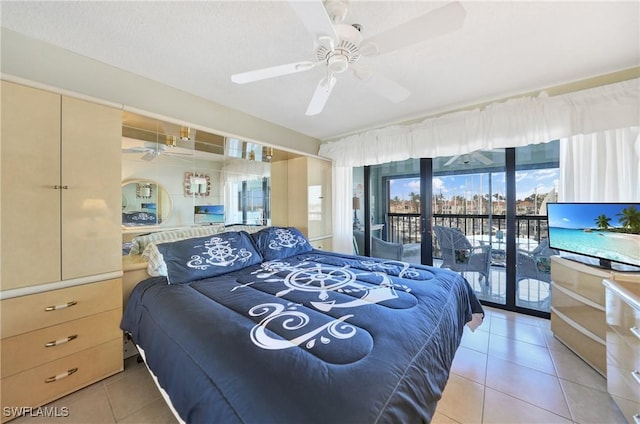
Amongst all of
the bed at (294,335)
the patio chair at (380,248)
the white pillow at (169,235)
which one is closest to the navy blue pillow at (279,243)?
the bed at (294,335)

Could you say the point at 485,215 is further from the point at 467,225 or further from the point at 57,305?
the point at 57,305

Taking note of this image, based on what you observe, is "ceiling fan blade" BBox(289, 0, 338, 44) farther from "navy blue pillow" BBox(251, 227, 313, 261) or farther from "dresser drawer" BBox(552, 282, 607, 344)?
"dresser drawer" BBox(552, 282, 607, 344)

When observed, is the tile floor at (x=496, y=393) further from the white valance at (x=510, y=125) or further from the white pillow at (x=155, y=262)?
the white valance at (x=510, y=125)

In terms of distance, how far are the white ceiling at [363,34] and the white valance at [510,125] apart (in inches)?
8.9

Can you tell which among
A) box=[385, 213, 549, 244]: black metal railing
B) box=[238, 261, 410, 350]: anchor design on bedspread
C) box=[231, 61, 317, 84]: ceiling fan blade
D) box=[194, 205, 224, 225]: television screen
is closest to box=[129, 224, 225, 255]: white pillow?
box=[194, 205, 224, 225]: television screen

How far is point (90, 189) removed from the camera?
1.65 m

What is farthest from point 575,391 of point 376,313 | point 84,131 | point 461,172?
point 84,131

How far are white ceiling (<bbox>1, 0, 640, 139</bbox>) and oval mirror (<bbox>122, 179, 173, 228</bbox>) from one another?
3.37 ft

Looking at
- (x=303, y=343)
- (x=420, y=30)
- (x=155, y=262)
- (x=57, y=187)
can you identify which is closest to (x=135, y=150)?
(x=57, y=187)

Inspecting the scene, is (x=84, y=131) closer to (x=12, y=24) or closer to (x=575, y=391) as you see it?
(x=12, y=24)

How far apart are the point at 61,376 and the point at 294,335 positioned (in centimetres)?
166

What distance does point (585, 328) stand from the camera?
1.84m

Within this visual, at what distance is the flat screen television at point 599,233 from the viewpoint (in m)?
1.71

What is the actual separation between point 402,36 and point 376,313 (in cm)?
144
